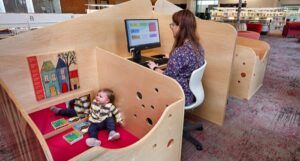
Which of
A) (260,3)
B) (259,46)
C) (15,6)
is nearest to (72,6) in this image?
(15,6)

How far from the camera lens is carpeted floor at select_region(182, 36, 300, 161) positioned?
5.35 feet

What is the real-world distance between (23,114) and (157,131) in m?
0.56

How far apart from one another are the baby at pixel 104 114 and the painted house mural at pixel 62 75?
26 cm

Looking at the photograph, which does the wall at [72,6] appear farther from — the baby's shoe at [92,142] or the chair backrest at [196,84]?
the chair backrest at [196,84]

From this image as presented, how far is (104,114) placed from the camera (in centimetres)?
156

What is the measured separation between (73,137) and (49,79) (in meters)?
0.49

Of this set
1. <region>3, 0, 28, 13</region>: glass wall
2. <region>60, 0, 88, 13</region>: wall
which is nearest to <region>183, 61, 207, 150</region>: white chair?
<region>3, 0, 28, 13</region>: glass wall

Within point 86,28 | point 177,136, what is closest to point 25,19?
point 86,28

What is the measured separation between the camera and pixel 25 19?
2811mm

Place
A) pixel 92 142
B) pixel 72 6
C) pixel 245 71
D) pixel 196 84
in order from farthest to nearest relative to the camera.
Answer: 1. pixel 72 6
2. pixel 245 71
3. pixel 196 84
4. pixel 92 142

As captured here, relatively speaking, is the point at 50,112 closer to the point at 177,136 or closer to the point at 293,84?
the point at 177,136

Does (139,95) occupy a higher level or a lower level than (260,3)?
lower

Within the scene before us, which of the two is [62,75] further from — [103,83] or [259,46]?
[259,46]

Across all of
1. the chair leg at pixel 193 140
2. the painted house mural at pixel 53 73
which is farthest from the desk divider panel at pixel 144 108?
the chair leg at pixel 193 140
